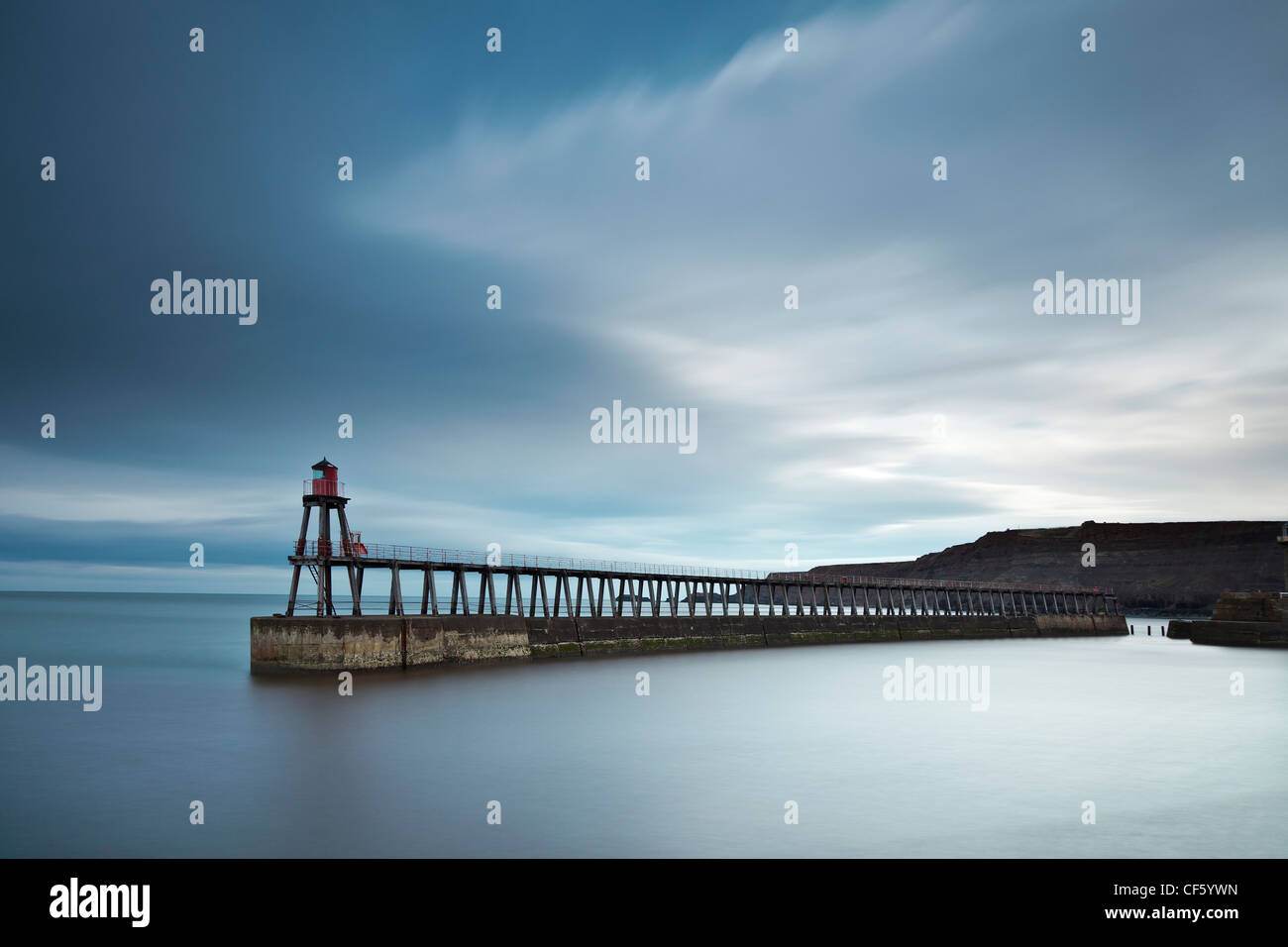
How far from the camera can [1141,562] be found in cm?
→ 13400

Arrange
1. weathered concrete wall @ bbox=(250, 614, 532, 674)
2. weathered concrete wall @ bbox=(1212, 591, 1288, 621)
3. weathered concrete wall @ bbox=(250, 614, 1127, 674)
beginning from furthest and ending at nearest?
weathered concrete wall @ bbox=(1212, 591, 1288, 621) → weathered concrete wall @ bbox=(250, 614, 1127, 674) → weathered concrete wall @ bbox=(250, 614, 532, 674)

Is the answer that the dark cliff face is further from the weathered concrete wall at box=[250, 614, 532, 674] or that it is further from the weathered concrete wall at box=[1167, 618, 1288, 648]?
the weathered concrete wall at box=[250, 614, 532, 674]

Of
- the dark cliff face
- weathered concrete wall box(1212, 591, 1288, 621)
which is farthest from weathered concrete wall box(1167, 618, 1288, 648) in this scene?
the dark cliff face

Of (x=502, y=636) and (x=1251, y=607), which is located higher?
(x=502, y=636)

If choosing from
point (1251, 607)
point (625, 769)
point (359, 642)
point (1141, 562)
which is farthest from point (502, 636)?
point (1141, 562)

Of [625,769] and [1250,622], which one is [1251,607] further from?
[625,769]

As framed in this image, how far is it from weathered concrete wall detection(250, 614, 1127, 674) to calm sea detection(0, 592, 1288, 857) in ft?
2.53

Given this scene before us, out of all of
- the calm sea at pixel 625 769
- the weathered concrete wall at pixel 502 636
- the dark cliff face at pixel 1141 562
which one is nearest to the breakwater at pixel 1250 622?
the weathered concrete wall at pixel 502 636

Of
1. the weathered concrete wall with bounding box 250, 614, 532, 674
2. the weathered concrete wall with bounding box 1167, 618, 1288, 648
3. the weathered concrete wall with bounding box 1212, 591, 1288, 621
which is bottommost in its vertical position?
the weathered concrete wall with bounding box 1167, 618, 1288, 648

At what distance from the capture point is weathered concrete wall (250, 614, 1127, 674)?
25.3 metres

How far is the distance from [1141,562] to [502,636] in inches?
5213
